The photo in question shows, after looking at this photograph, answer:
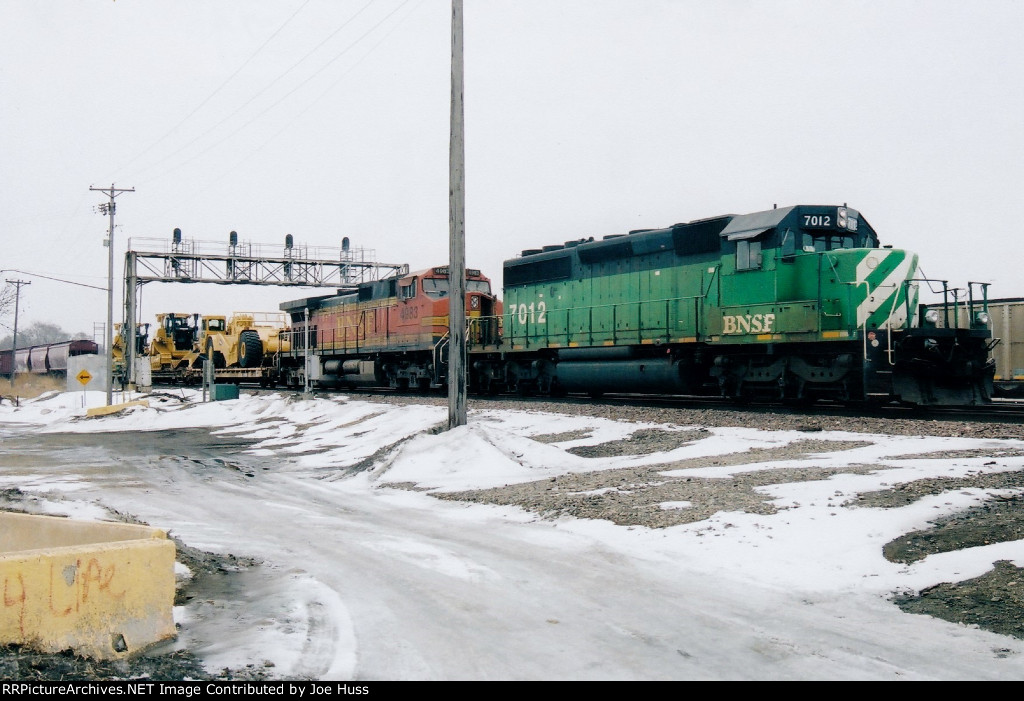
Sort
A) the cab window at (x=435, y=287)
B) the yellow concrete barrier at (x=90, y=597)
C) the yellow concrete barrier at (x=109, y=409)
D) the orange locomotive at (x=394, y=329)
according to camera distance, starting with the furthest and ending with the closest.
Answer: the yellow concrete barrier at (x=109, y=409)
the cab window at (x=435, y=287)
the orange locomotive at (x=394, y=329)
the yellow concrete barrier at (x=90, y=597)

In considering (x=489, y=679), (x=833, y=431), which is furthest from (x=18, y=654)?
(x=833, y=431)

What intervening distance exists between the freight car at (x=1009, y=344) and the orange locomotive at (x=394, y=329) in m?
12.5

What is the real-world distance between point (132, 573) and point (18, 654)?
689 mm

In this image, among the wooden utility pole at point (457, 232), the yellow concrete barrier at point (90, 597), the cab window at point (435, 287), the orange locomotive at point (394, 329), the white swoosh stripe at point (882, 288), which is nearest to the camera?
the yellow concrete barrier at point (90, 597)

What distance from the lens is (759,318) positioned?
15.4 m

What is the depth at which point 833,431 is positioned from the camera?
1256cm

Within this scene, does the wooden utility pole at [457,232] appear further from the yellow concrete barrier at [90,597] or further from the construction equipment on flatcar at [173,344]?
the construction equipment on flatcar at [173,344]

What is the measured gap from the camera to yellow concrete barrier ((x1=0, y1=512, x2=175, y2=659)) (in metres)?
4.19

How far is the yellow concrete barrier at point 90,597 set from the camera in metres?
4.19

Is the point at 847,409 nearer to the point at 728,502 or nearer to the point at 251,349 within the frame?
the point at 728,502

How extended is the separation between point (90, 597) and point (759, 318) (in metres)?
13.0

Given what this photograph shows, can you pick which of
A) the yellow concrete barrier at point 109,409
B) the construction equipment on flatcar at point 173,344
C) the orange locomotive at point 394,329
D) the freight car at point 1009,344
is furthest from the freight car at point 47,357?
the freight car at point 1009,344

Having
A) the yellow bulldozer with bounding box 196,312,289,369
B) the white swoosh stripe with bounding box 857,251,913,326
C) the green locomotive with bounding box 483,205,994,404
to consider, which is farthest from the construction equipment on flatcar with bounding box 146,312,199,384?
the white swoosh stripe with bounding box 857,251,913,326

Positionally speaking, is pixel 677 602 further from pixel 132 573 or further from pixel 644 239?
pixel 644 239
